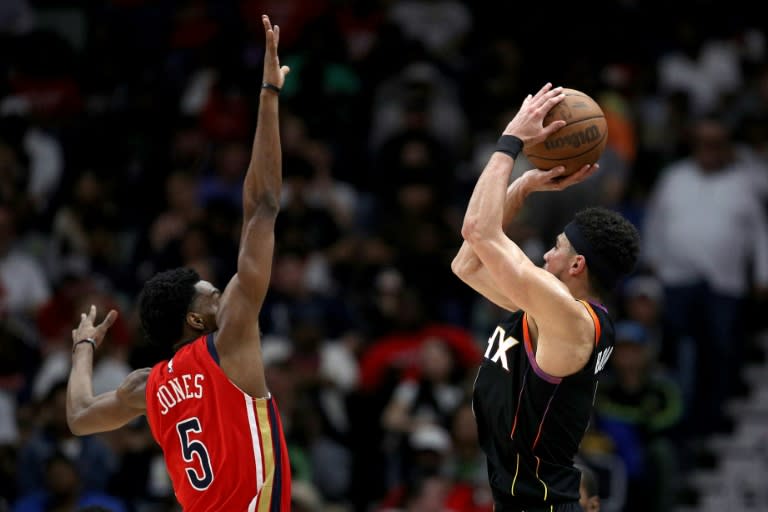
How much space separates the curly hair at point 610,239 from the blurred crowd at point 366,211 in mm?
4466

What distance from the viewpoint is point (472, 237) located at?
20.0 ft

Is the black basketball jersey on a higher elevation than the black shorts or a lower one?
higher

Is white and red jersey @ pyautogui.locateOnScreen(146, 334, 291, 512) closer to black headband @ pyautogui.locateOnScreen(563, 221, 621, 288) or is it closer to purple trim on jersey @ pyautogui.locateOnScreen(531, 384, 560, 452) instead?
purple trim on jersey @ pyautogui.locateOnScreen(531, 384, 560, 452)

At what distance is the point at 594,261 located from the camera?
621cm

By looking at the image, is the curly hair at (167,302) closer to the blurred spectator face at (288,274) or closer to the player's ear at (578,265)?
the player's ear at (578,265)

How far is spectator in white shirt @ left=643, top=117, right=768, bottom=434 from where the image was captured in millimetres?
13109

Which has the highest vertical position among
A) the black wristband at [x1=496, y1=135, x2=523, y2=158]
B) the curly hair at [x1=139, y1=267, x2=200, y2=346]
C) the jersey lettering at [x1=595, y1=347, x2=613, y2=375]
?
the black wristband at [x1=496, y1=135, x2=523, y2=158]

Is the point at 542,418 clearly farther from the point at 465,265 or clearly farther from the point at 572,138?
the point at 572,138

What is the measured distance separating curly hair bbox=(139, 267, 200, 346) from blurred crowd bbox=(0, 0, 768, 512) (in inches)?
148

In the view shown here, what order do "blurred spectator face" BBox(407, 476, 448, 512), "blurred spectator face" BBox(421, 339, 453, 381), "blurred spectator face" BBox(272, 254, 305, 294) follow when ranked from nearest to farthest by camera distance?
"blurred spectator face" BBox(407, 476, 448, 512), "blurred spectator face" BBox(421, 339, 453, 381), "blurred spectator face" BBox(272, 254, 305, 294)

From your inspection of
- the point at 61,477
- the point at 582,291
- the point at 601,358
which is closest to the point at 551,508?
the point at 601,358

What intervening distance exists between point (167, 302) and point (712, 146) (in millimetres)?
8169

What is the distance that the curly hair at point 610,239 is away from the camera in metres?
6.18

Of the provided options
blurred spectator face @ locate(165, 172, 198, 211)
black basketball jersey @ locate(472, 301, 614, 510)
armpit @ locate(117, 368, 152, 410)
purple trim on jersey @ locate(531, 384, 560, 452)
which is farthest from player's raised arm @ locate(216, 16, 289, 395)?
blurred spectator face @ locate(165, 172, 198, 211)
